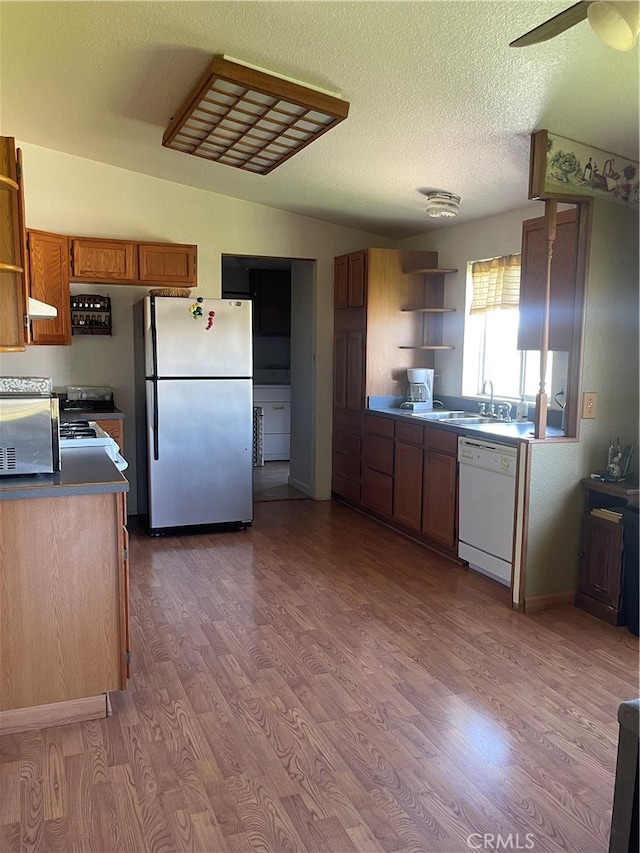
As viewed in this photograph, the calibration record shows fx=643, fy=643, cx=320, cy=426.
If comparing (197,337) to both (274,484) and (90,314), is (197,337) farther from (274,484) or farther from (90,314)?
(274,484)

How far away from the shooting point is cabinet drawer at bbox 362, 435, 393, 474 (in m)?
4.88

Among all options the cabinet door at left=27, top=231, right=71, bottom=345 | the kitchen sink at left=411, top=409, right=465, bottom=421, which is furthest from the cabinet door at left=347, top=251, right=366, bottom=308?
the cabinet door at left=27, top=231, right=71, bottom=345

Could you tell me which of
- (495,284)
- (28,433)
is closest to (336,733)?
(28,433)

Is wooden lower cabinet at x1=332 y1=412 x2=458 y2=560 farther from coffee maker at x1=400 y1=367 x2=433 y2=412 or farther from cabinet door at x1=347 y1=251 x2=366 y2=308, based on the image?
cabinet door at x1=347 y1=251 x2=366 y2=308

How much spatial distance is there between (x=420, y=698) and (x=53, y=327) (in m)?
3.47

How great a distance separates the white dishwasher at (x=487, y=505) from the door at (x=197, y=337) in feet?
5.85

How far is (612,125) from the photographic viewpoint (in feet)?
9.53

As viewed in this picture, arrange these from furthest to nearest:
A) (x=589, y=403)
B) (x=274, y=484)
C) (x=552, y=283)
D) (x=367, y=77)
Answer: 1. (x=274, y=484)
2. (x=552, y=283)
3. (x=589, y=403)
4. (x=367, y=77)

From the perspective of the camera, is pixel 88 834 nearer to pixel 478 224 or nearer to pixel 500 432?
pixel 500 432

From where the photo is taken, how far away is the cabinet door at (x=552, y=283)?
340 centimetres

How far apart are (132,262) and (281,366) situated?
362cm

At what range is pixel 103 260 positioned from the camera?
4688mm

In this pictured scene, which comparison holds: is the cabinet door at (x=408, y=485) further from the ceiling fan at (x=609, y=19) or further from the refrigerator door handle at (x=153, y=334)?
the ceiling fan at (x=609, y=19)

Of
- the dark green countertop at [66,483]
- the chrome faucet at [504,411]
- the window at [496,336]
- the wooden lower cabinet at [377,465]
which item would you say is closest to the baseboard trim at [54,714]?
the dark green countertop at [66,483]
